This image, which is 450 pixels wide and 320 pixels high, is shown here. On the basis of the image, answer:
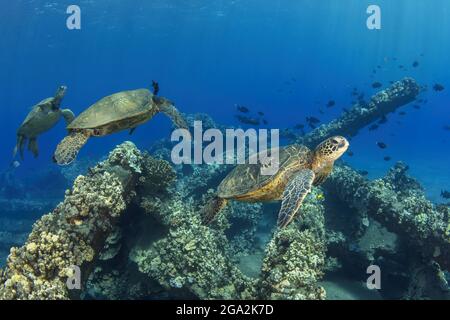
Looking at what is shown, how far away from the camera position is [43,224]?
6582mm

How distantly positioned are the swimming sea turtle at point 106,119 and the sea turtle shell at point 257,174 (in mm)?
1663

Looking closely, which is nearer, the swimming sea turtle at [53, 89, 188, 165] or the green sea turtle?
the swimming sea turtle at [53, 89, 188, 165]

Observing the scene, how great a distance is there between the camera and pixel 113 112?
289 inches

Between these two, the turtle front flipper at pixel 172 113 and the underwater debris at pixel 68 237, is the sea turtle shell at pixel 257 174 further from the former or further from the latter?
the underwater debris at pixel 68 237

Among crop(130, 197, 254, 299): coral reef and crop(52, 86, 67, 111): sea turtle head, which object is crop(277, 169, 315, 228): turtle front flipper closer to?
crop(130, 197, 254, 299): coral reef

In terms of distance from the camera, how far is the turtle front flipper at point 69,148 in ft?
22.2

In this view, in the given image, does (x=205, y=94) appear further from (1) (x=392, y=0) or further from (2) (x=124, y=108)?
(2) (x=124, y=108)

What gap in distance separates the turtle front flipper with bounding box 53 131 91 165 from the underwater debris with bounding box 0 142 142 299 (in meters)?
0.69

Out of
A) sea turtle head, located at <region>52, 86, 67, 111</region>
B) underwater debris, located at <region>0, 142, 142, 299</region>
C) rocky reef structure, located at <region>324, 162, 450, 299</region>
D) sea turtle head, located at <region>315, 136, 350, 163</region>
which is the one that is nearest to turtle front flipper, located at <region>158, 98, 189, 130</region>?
underwater debris, located at <region>0, 142, 142, 299</region>

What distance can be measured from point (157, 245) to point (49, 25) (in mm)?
55969

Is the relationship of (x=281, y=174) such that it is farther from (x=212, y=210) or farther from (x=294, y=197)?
(x=212, y=210)

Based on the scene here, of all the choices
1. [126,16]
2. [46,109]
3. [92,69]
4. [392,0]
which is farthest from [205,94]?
[46,109]

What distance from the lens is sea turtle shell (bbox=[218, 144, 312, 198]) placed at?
6921mm


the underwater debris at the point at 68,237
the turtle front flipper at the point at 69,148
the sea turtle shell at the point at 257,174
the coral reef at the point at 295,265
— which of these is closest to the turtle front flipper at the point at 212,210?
the sea turtle shell at the point at 257,174
